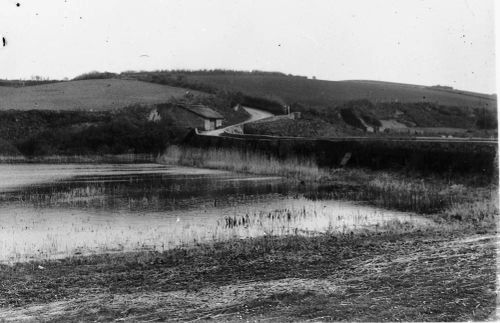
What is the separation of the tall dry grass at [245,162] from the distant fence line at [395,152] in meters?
0.76

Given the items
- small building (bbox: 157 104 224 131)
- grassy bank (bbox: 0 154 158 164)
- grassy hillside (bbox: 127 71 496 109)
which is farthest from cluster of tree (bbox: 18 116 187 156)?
grassy hillside (bbox: 127 71 496 109)

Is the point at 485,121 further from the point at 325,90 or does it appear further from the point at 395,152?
the point at 325,90

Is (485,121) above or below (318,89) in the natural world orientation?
below

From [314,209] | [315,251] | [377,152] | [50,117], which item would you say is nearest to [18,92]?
[50,117]

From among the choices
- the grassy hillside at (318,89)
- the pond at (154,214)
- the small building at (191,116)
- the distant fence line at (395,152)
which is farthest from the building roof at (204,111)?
the pond at (154,214)

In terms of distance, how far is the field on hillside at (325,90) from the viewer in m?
83.7

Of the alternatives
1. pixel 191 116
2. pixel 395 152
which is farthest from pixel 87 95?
pixel 395 152

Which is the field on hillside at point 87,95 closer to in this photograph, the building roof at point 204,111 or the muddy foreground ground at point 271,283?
the building roof at point 204,111

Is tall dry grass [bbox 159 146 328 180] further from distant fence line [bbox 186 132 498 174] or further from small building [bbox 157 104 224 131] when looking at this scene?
small building [bbox 157 104 224 131]

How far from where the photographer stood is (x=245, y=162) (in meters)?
38.1

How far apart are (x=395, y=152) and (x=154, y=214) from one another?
1661 cm

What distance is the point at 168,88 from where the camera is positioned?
89.1 m

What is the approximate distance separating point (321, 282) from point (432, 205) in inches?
504

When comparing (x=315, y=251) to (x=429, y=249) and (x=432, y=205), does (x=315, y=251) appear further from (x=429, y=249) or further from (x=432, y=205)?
(x=432, y=205)
